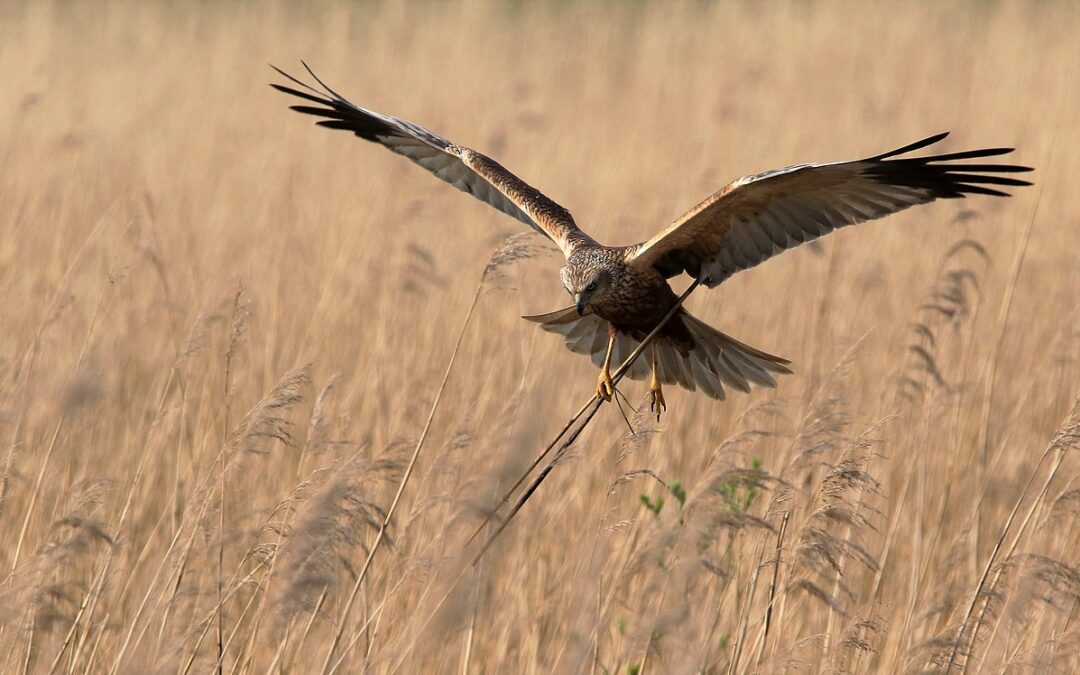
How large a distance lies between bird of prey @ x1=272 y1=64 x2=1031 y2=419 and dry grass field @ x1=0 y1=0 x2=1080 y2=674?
0.94 ft

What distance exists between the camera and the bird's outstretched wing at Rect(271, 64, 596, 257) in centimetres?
439

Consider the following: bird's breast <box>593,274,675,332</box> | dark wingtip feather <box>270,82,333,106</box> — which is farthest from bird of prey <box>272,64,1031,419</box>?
dark wingtip feather <box>270,82,333,106</box>

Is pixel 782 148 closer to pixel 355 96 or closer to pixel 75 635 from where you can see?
pixel 355 96

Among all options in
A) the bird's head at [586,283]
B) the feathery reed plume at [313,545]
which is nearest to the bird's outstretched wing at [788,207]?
the bird's head at [586,283]

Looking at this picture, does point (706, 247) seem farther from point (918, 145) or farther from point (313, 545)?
point (313, 545)

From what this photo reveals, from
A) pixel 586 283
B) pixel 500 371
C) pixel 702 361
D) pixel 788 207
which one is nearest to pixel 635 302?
pixel 586 283

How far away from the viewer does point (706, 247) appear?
3977 millimetres

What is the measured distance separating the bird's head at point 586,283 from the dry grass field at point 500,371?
0.38 meters

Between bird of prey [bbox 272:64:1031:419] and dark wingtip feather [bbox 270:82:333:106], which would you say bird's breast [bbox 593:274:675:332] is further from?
dark wingtip feather [bbox 270:82:333:106]

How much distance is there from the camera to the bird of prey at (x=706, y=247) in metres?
3.53

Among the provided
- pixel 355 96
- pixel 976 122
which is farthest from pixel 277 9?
pixel 976 122

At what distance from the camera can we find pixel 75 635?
295 centimetres

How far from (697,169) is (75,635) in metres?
6.05

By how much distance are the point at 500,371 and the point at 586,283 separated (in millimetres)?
1218
